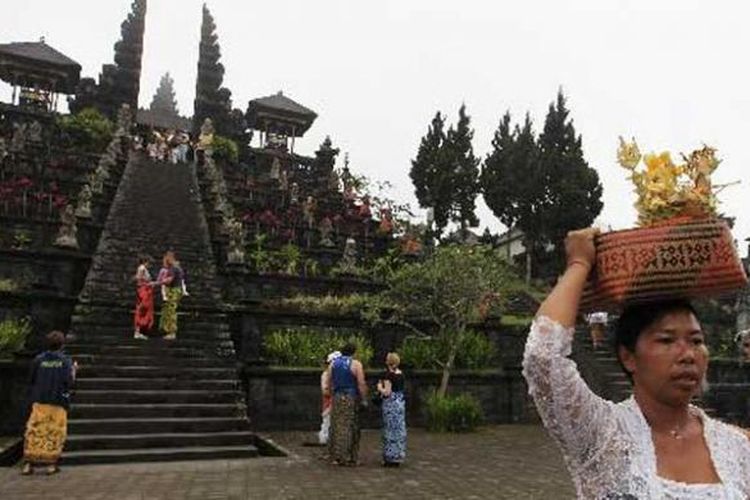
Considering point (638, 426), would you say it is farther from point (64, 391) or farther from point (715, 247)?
point (64, 391)

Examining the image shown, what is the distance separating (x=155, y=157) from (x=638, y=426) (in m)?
32.6

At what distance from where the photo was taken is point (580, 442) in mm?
2238

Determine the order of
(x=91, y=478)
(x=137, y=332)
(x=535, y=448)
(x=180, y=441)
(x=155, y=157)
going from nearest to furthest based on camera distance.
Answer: (x=91, y=478), (x=180, y=441), (x=535, y=448), (x=137, y=332), (x=155, y=157)

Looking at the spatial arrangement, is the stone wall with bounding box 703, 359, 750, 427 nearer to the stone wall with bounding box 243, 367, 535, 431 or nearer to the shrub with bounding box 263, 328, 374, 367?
the stone wall with bounding box 243, 367, 535, 431

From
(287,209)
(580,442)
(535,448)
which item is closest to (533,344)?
(580,442)

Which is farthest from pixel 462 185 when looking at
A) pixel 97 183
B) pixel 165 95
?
pixel 165 95

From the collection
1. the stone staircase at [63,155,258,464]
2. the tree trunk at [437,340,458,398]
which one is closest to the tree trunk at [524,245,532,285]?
the stone staircase at [63,155,258,464]

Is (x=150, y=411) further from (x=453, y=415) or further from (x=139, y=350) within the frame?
(x=453, y=415)

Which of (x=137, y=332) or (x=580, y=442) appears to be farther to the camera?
(x=137, y=332)

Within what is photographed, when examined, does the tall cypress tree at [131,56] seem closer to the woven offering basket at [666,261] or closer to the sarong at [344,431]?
the sarong at [344,431]

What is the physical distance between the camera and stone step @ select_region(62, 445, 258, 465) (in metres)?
10.8

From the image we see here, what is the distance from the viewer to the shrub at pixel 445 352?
16.6 meters

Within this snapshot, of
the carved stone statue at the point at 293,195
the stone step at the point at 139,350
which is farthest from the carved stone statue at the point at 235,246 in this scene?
the carved stone statue at the point at 293,195

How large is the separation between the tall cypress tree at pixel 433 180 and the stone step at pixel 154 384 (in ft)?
82.2
